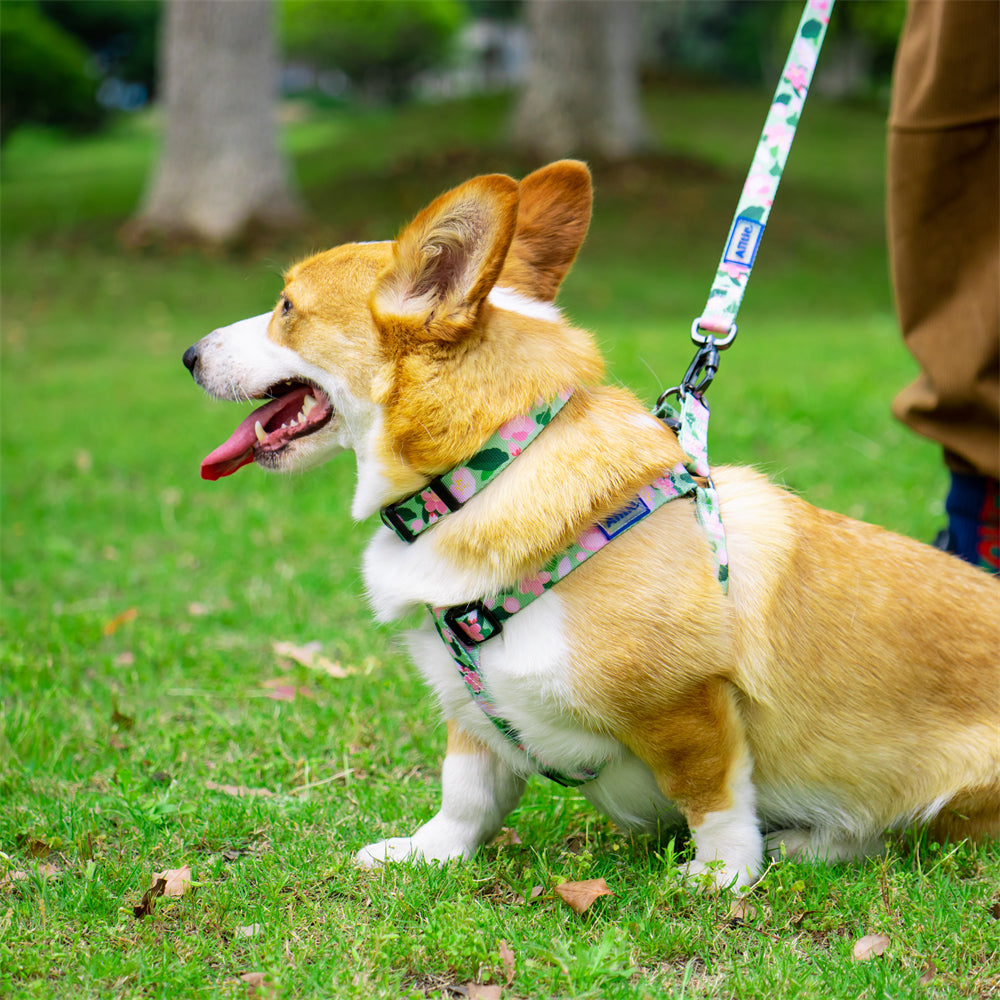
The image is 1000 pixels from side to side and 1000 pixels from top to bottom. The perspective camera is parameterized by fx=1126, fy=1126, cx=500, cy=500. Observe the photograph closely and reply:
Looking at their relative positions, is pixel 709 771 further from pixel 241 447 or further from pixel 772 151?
pixel 772 151

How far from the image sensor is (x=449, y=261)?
8.00ft

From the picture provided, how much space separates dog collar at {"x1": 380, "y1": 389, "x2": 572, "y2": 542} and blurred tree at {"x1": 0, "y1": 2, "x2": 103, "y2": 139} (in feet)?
81.6

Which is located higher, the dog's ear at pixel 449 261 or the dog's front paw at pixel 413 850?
the dog's ear at pixel 449 261

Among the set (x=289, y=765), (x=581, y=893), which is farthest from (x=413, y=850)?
(x=289, y=765)

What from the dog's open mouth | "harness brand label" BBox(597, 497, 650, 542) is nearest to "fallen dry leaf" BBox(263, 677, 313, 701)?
the dog's open mouth

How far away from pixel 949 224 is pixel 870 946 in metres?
2.37

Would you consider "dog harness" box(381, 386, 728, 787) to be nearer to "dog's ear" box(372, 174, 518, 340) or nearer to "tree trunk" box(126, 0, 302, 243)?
"dog's ear" box(372, 174, 518, 340)

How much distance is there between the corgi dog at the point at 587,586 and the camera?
2363 mm

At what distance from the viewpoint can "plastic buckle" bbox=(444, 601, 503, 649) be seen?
2.39 m

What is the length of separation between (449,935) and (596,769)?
500 mm

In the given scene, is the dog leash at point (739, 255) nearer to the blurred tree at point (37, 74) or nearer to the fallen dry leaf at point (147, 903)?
the fallen dry leaf at point (147, 903)

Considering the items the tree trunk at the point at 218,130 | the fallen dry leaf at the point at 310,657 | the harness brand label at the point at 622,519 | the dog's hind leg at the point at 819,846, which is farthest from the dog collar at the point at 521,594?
the tree trunk at the point at 218,130

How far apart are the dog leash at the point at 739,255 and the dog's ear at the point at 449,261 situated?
632mm

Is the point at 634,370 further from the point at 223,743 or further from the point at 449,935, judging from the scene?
the point at 449,935
